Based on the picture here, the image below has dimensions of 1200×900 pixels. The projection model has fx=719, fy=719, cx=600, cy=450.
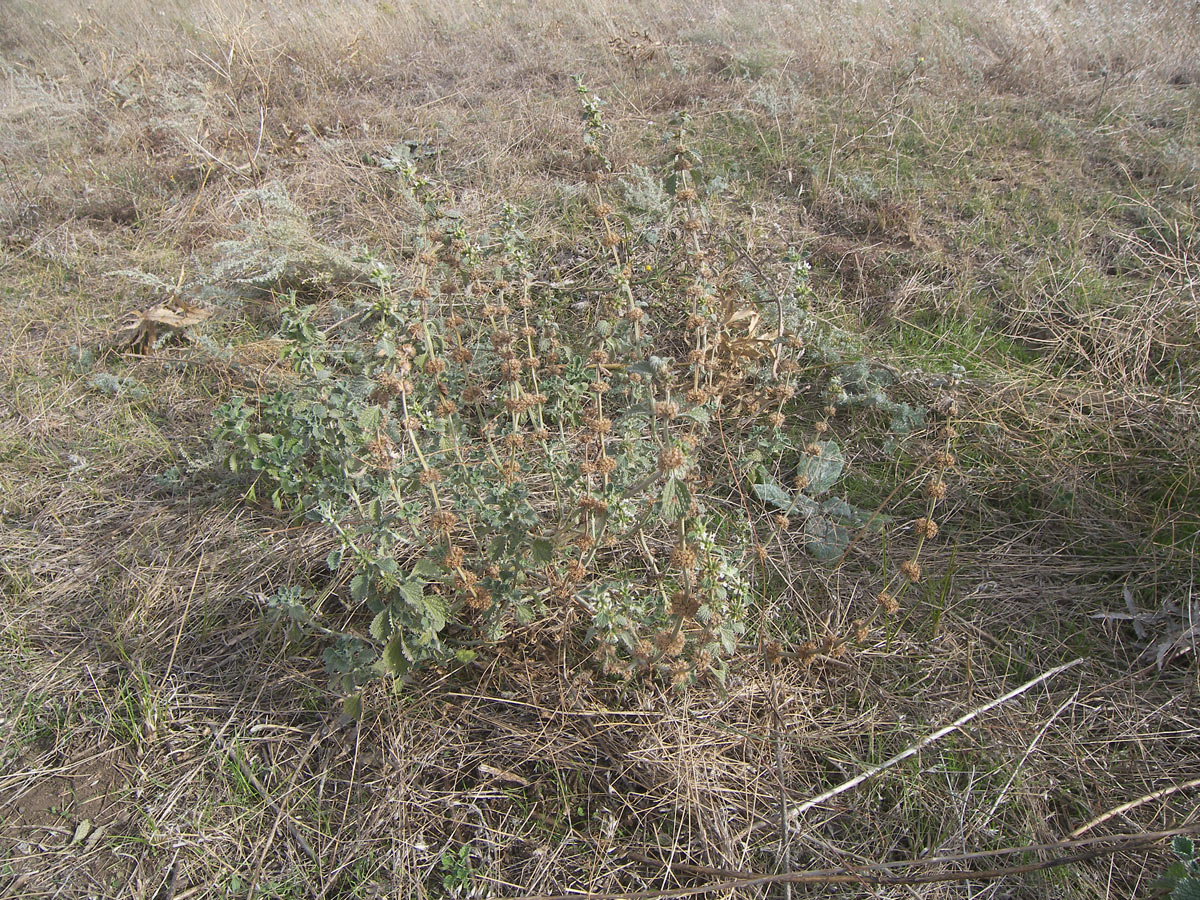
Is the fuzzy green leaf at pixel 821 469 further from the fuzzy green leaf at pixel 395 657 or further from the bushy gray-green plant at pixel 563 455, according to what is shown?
the fuzzy green leaf at pixel 395 657

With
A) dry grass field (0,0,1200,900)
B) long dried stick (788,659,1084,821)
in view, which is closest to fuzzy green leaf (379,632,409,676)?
dry grass field (0,0,1200,900)

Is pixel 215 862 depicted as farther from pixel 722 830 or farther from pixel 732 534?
pixel 732 534

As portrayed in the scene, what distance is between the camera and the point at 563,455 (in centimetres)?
214

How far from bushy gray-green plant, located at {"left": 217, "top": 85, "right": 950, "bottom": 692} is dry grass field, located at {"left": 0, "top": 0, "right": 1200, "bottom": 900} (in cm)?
17

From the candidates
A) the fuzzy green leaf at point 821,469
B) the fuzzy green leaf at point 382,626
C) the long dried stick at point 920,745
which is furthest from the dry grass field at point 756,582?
the fuzzy green leaf at point 382,626

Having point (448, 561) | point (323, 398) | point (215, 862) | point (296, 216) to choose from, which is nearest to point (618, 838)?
point (448, 561)

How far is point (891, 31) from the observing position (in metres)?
5.76

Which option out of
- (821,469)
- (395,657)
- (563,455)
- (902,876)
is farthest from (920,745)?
(395,657)

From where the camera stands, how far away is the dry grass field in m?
1.83

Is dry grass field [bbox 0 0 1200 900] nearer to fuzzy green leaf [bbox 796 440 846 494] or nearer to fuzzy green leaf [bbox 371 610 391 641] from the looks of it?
fuzzy green leaf [bbox 796 440 846 494]

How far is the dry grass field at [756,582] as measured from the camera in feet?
6.00

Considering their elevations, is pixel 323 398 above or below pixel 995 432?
above

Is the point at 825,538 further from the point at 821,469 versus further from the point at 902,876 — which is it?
the point at 902,876

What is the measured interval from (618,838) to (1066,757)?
120 cm
